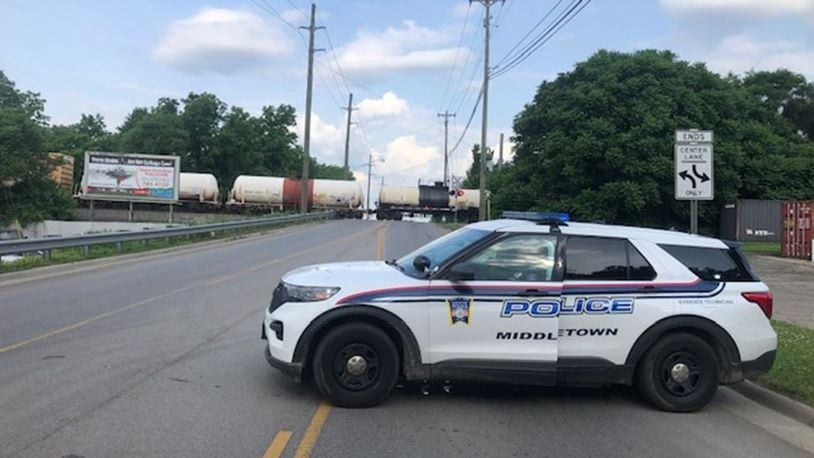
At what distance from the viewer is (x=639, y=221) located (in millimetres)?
35625

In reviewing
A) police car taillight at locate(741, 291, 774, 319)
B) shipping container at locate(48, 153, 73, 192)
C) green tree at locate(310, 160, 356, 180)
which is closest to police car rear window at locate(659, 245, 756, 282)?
police car taillight at locate(741, 291, 774, 319)

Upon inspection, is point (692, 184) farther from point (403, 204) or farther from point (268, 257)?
point (403, 204)

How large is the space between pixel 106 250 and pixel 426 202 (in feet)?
141

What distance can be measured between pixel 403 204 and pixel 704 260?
5679 cm

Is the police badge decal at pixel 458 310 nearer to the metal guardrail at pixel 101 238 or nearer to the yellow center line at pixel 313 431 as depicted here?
the yellow center line at pixel 313 431

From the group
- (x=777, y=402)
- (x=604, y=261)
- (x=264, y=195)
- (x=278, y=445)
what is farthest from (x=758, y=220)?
(x=264, y=195)

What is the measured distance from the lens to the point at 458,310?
621cm

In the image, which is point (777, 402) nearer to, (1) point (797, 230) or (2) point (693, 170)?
(2) point (693, 170)

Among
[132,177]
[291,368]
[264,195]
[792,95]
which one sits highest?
[792,95]

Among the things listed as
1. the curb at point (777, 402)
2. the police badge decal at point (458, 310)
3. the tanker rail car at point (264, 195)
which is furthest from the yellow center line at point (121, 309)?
the tanker rail car at point (264, 195)

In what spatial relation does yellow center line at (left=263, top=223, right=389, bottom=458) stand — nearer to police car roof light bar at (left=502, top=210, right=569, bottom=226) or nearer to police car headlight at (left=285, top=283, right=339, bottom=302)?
police car headlight at (left=285, top=283, right=339, bottom=302)

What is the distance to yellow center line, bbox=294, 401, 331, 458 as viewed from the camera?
5043mm

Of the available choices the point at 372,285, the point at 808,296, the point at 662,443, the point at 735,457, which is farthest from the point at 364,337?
the point at 808,296

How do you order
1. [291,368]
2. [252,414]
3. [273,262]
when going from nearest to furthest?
[252,414]
[291,368]
[273,262]
